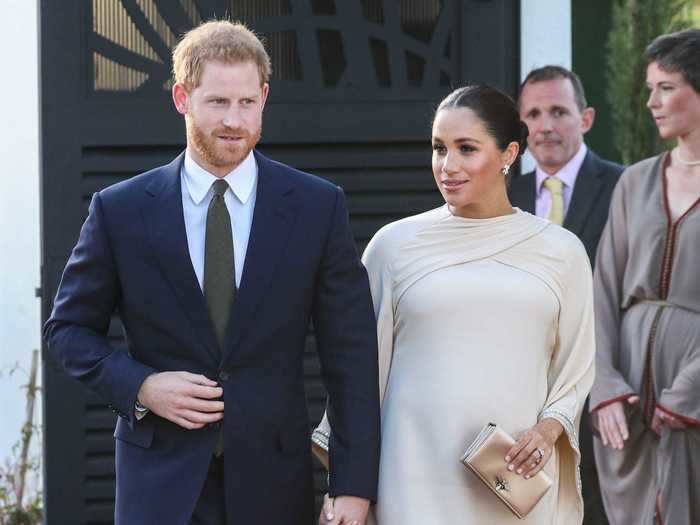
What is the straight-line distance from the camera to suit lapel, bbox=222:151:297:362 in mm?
3676

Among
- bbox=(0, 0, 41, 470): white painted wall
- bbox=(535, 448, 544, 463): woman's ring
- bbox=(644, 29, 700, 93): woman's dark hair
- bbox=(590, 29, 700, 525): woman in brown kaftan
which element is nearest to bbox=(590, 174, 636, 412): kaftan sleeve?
bbox=(590, 29, 700, 525): woman in brown kaftan

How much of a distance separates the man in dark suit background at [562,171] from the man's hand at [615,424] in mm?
477

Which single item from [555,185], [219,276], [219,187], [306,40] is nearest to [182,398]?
[219,276]

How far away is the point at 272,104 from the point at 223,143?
6.67ft

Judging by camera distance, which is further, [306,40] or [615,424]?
[306,40]

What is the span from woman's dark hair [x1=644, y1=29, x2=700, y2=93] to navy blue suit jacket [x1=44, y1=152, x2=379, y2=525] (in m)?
1.89

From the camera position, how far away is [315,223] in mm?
3816

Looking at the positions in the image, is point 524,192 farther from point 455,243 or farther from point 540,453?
point 540,453

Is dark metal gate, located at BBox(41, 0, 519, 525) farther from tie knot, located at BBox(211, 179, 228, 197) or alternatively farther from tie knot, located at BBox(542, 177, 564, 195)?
tie knot, located at BBox(211, 179, 228, 197)

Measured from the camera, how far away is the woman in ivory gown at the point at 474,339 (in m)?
4.03

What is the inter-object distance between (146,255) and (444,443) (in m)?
0.95

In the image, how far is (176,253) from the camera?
370 centimetres

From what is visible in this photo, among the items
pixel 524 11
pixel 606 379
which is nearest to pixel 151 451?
pixel 606 379

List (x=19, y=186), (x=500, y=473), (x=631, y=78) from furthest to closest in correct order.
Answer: (x=631, y=78)
(x=19, y=186)
(x=500, y=473)
